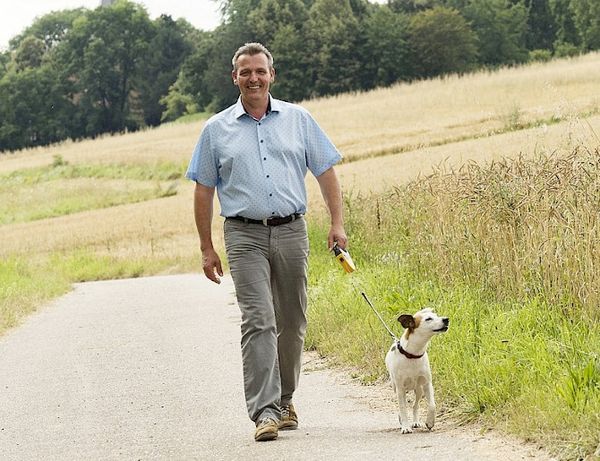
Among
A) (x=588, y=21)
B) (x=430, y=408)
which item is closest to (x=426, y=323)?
(x=430, y=408)

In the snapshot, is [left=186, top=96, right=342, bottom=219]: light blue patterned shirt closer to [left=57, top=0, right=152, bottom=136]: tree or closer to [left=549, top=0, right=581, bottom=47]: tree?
[left=549, top=0, right=581, bottom=47]: tree

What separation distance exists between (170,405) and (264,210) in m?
2.13

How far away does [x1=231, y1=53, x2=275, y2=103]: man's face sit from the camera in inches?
297

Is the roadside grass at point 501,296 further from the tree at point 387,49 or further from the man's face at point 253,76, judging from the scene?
the tree at point 387,49

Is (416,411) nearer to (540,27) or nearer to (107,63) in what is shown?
(540,27)

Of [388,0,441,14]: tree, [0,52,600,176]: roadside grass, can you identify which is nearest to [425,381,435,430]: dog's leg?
[0,52,600,176]: roadside grass

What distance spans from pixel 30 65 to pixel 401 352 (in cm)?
12475

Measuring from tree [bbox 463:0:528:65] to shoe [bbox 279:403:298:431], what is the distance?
90.9 meters

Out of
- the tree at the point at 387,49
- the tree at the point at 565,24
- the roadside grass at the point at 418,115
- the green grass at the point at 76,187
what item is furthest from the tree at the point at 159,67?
the green grass at the point at 76,187

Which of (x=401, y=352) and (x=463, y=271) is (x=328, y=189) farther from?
(x=463, y=271)

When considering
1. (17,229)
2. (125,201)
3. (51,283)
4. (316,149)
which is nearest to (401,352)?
(316,149)

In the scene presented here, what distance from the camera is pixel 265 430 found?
7133 mm

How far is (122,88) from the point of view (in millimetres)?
117062

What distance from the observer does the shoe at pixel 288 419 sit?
7.65 m
